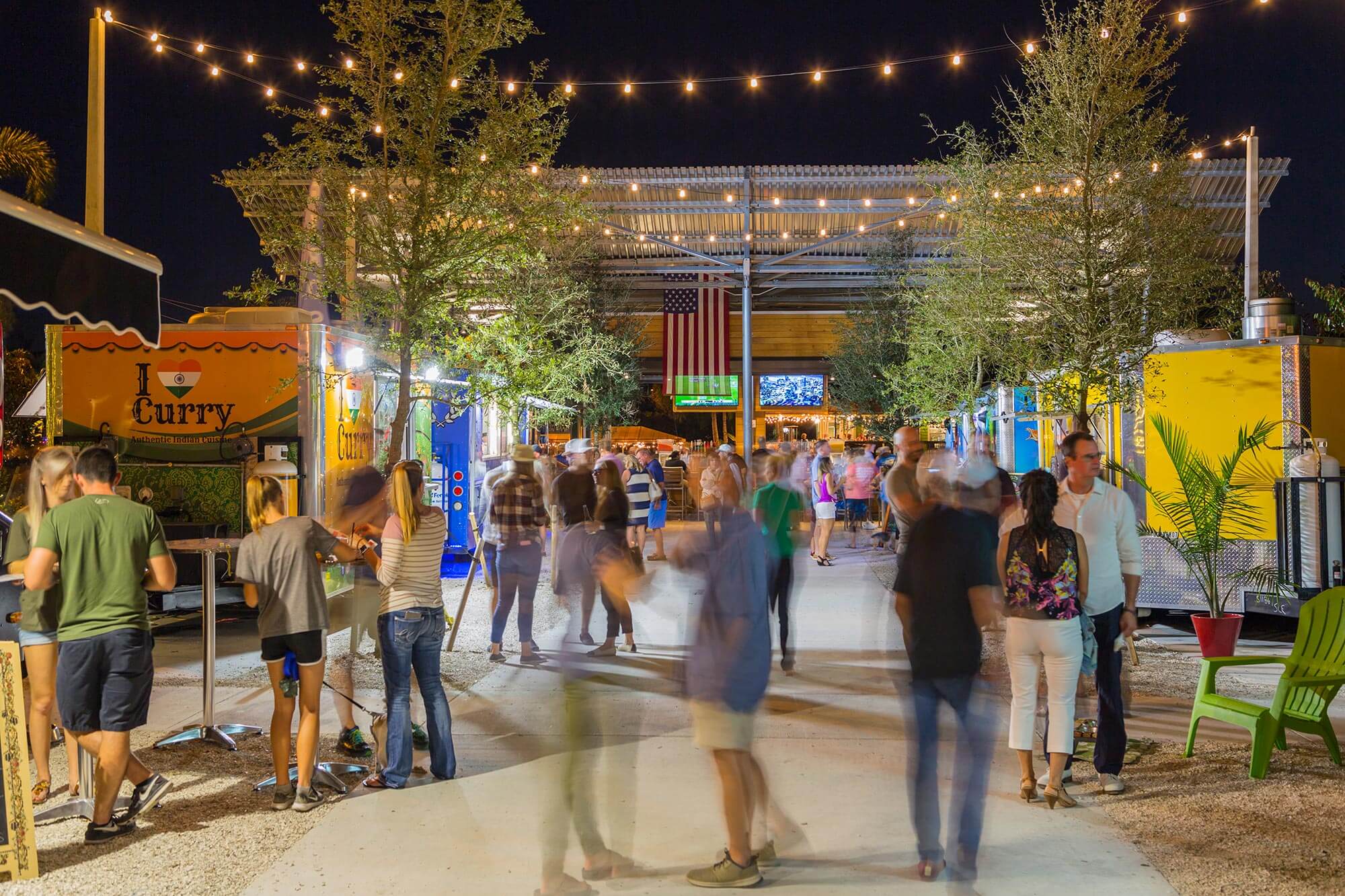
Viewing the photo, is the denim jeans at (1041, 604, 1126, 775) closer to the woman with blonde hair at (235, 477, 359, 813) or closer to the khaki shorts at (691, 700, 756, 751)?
the khaki shorts at (691, 700, 756, 751)

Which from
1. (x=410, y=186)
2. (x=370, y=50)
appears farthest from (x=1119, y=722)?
(x=370, y=50)

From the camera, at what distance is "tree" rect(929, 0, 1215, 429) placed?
9570 mm

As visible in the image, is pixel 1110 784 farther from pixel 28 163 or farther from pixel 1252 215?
pixel 28 163

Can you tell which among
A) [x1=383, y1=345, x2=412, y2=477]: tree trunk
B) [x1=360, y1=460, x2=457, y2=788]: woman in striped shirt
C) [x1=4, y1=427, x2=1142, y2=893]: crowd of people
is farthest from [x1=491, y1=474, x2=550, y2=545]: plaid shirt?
[x1=360, y1=460, x2=457, y2=788]: woman in striped shirt

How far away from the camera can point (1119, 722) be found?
5.50 meters

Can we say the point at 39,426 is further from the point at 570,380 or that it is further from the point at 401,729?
the point at 401,729

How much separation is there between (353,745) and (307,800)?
1.05 meters

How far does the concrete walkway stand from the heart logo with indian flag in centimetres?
485

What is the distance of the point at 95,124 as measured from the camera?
10.5 metres

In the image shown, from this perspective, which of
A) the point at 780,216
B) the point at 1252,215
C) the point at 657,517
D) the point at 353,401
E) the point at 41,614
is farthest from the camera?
the point at 780,216

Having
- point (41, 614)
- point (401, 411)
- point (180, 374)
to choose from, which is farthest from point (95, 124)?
point (41, 614)

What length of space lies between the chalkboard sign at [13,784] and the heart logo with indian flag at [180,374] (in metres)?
6.20

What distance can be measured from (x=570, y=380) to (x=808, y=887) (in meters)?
12.8

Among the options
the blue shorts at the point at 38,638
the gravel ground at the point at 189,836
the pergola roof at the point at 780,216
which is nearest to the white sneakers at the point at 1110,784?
the gravel ground at the point at 189,836
